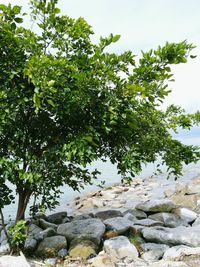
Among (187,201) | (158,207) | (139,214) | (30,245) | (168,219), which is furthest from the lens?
(187,201)

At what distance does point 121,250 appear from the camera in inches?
353

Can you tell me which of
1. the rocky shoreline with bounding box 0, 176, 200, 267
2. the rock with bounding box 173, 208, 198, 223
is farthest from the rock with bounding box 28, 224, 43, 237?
the rock with bounding box 173, 208, 198, 223

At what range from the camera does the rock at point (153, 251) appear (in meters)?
9.01

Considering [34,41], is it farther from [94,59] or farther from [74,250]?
[74,250]

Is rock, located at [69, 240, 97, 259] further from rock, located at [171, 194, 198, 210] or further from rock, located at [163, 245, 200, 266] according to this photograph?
rock, located at [171, 194, 198, 210]

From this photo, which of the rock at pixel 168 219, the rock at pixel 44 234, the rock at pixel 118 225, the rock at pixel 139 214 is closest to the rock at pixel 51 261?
the rock at pixel 44 234

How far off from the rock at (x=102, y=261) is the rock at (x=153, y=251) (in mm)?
952

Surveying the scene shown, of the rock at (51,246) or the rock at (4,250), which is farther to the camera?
the rock at (51,246)

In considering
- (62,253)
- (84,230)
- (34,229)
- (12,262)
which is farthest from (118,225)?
(12,262)

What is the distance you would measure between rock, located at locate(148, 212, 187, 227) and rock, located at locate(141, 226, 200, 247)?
1.84 metres

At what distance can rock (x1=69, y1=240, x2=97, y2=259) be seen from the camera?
906cm

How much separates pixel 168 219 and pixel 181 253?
378 centimetres

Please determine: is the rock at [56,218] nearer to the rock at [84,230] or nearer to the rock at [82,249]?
the rock at [84,230]

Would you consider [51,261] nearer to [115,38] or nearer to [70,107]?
[70,107]
